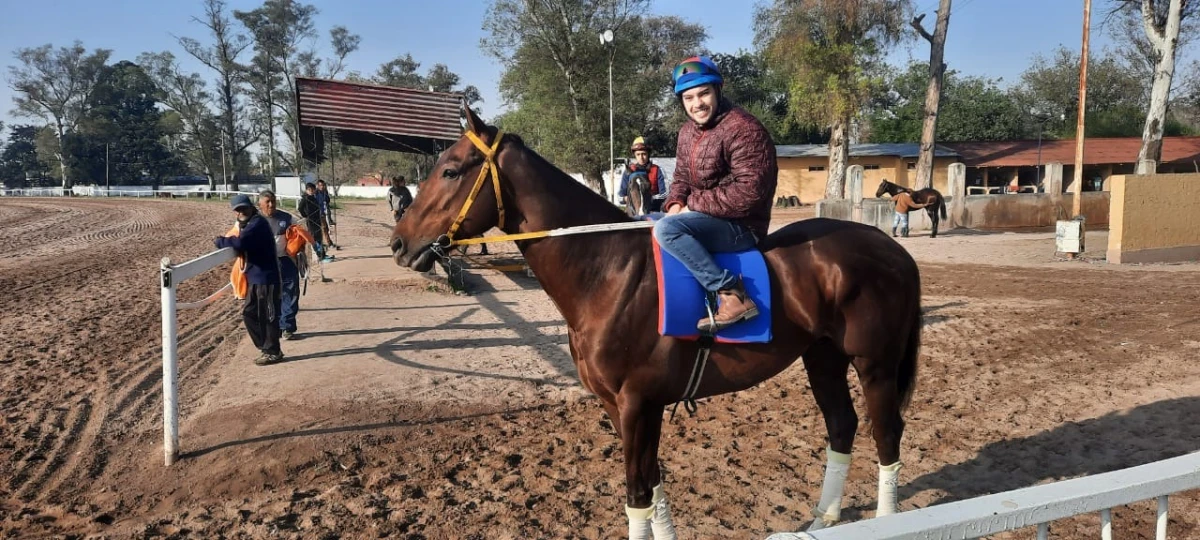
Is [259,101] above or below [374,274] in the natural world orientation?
above

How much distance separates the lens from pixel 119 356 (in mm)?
7367

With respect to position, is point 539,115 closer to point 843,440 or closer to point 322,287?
point 322,287

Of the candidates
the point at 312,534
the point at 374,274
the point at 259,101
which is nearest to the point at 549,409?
the point at 312,534

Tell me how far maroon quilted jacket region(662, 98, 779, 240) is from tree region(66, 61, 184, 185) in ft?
234

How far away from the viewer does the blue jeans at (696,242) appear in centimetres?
315

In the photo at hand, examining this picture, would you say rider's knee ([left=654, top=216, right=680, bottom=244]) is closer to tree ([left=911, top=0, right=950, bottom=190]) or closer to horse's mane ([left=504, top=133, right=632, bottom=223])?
horse's mane ([left=504, top=133, right=632, bottom=223])

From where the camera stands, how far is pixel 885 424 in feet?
12.2

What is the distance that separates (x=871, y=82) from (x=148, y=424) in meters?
31.5

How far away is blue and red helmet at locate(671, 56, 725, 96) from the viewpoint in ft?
10.8

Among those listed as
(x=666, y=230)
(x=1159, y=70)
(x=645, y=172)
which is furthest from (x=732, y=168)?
(x=1159, y=70)

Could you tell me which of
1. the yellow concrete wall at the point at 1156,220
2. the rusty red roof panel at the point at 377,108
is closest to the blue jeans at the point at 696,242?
the rusty red roof panel at the point at 377,108

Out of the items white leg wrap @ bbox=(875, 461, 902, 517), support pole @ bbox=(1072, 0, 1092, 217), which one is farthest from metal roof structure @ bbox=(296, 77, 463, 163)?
support pole @ bbox=(1072, 0, 1092, 217)

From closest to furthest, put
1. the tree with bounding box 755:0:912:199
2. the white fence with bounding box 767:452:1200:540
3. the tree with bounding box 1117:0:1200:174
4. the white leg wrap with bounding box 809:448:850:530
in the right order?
the white fence with bounding box 767:452:1200:540
the white leg wrap with bounding box 809:448:850:530
the tree with bounding box 1117:0:1200:174
the tree with bounding box 755:0:912:199

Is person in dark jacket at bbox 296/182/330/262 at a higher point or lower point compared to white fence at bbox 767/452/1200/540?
higher
